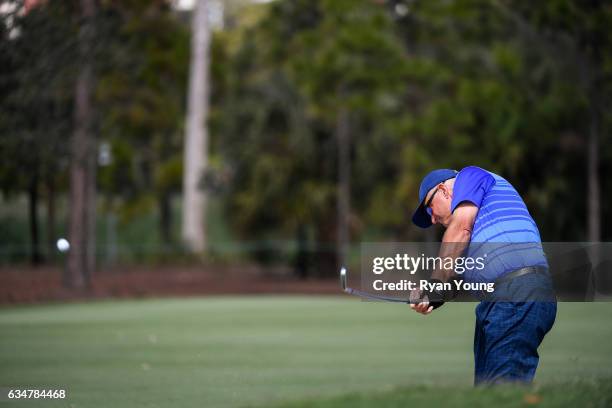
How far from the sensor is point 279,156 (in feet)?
140

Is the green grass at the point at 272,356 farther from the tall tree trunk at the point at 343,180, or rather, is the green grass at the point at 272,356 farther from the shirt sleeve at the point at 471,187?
the tall tree trunk at the point at 343,180

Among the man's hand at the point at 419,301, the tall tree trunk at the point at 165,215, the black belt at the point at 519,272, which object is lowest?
the tall tree trunk at the point at 165,215

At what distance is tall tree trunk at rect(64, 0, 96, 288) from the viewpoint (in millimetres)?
30125

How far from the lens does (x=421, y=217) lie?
27.0 ft

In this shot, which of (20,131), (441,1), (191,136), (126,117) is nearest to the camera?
(20,131)

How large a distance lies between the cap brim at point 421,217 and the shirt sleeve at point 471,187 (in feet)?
1.29

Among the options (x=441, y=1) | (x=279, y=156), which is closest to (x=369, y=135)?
(x=279, y=156)

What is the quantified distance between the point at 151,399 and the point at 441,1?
→ 2821 centimetres

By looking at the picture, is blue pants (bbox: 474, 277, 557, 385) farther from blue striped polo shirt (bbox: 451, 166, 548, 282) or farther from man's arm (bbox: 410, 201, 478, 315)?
man's arm (bbox: 410, 201, 478, 315)

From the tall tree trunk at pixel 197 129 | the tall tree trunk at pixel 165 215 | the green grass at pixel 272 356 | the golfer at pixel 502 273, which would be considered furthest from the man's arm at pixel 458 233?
the tall tree trunk at pixel 165 215

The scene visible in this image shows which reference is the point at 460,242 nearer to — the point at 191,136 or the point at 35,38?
the point at 35,38

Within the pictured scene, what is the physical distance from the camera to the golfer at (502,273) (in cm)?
766

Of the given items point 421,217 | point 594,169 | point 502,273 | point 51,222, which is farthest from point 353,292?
point 51,222

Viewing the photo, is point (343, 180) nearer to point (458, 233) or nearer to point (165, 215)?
point (165, 215)
